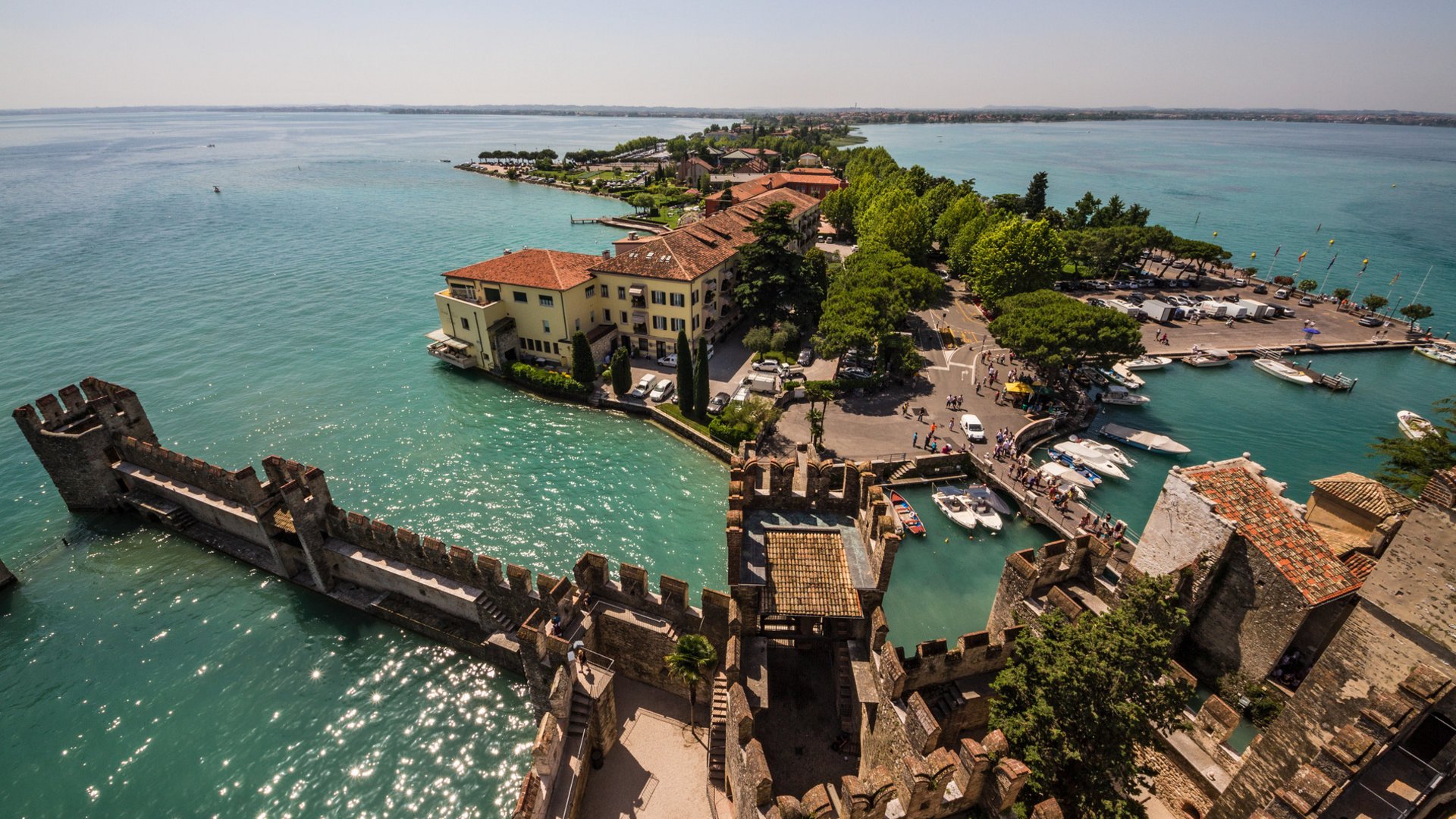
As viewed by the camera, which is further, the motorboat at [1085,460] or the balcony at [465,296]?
the balcony at [465,296]

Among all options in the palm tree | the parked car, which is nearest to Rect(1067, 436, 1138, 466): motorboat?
the parked car

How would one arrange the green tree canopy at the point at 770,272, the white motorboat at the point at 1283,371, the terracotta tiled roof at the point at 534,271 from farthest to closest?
the green tree canopy at the point at 770,272
the white motorboat at the point at 1283,371
the terracotta tiled roof at the point at 534,271

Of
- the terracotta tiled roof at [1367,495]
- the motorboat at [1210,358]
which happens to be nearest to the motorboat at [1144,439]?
the terracotta tiled roof at [1367,495]

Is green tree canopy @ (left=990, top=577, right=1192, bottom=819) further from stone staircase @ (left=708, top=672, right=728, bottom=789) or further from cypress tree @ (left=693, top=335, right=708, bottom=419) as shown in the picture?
cypress tree @ (left=693, top=335, right=708, bottom=419)

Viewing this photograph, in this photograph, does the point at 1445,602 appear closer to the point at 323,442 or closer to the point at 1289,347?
the point at 323,442

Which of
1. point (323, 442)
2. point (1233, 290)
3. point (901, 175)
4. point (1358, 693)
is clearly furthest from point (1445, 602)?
point (901, 175)

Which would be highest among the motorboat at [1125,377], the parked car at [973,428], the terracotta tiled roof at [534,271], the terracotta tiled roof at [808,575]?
the terracotta tiled roof at [534,271]

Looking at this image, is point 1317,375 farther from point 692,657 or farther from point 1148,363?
point 692,657

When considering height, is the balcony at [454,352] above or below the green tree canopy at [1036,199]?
below

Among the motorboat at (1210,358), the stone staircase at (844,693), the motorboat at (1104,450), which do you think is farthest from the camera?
the motorboat at (1210,358)

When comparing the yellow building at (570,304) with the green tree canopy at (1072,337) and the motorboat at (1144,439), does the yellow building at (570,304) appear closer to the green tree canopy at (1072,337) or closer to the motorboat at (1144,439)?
the green tree canopy at (1072,337)
